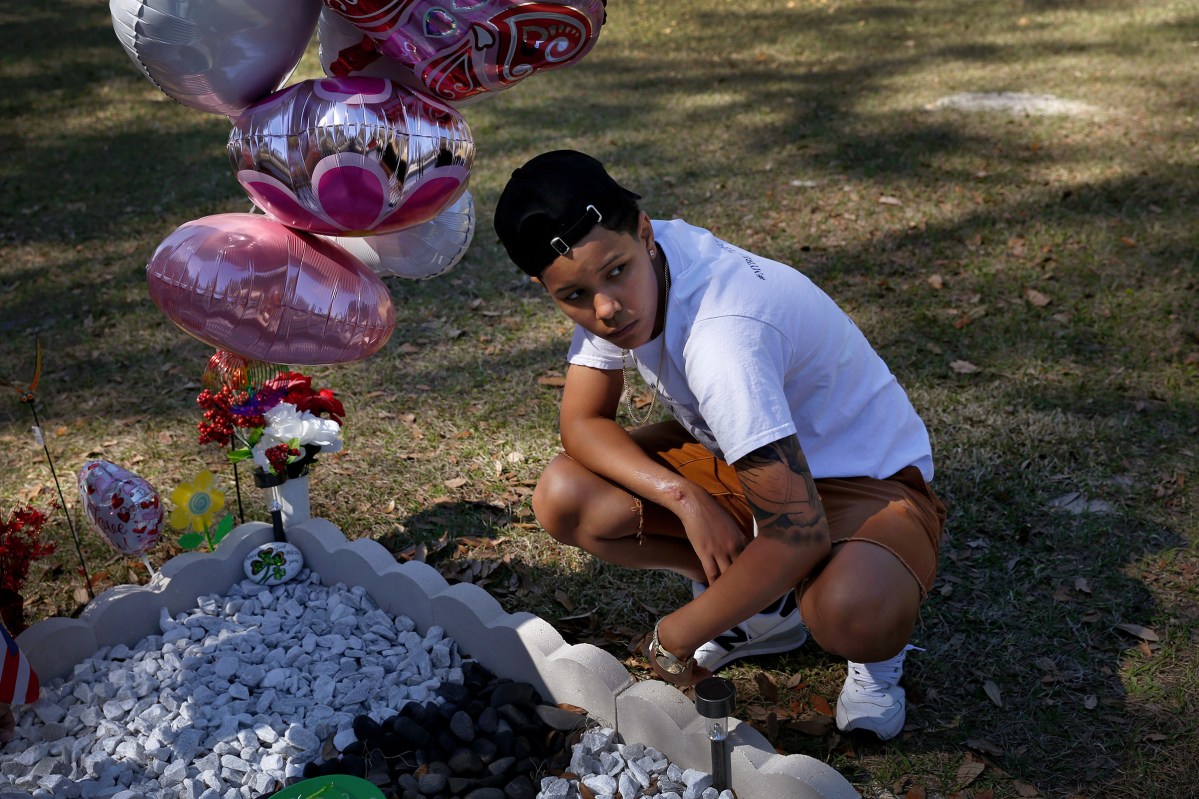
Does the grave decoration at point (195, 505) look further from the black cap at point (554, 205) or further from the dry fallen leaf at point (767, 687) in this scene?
the dry fallen leaf at point (767, 687)

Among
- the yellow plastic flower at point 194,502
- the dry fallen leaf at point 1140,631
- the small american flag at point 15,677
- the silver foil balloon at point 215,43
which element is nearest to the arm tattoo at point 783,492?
the dry fallen leaf at point 1140,631

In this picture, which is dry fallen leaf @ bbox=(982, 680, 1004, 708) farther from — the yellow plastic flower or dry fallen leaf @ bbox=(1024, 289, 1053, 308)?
dry fallen leaf @ bbox=(1024, 289, 1053, 308)

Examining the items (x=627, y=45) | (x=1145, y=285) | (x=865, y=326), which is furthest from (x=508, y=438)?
(x=627, y=45)

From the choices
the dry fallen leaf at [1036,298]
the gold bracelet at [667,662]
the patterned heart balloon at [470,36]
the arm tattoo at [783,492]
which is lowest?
the dry fallen leaf at [1036,298]

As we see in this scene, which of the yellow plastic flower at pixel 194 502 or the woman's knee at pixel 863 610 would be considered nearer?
the woman's knee at pixel 863 610

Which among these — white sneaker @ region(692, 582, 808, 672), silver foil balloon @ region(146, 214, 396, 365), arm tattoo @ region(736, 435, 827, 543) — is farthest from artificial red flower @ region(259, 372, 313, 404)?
arm tattoo @ region(736, 435, 827, 543)

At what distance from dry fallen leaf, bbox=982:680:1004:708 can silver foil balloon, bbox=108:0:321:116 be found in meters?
2.11

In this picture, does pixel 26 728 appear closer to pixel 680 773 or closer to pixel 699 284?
pixel 680 773

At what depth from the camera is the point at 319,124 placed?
195 cm

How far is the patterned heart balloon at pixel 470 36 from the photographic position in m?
1.93

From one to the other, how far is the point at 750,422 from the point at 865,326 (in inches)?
95.9

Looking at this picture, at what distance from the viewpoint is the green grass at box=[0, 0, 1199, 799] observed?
8.05 ft

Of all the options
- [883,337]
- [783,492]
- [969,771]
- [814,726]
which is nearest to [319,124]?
[783,492]

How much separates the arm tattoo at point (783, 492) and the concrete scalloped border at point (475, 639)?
41 cm
